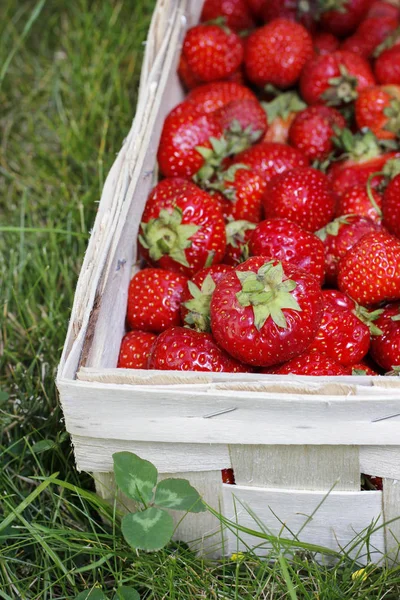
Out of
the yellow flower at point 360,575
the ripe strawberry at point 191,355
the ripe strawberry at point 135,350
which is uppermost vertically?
the ripe strawberry at point 191,355

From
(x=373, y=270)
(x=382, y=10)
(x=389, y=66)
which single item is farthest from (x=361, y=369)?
(x=382, y=10)

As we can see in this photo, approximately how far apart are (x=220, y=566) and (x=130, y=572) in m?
0.15

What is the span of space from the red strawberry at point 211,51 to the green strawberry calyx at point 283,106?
5.4 inches

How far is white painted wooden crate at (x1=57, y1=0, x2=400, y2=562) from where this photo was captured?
992mm

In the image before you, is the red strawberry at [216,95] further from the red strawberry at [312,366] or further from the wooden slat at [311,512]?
the wooden slat at [311,512]

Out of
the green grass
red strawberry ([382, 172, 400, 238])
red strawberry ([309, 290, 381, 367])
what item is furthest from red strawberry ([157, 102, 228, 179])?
red strawberry ([309, 290, 381, 367])

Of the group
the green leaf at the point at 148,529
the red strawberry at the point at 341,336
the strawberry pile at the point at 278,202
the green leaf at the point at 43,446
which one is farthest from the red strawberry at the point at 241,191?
the green leaf at the point at 148,529

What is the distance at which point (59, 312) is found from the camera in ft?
5.50

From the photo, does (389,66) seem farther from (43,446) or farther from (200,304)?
(43,446)

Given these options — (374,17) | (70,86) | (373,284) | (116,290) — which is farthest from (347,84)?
(70,86)

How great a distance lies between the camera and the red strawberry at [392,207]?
140 centimetres

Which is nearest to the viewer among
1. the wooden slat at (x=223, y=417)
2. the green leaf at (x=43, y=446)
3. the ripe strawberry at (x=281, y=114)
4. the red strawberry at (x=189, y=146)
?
the wooden slat at (x=223, y=417)

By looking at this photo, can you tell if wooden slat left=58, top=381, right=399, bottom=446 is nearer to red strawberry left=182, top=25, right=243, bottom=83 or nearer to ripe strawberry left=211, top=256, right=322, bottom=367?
ripe strawberry left=211, top=256, right=322, bottom=367

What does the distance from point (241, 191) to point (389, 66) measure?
0.56 m
